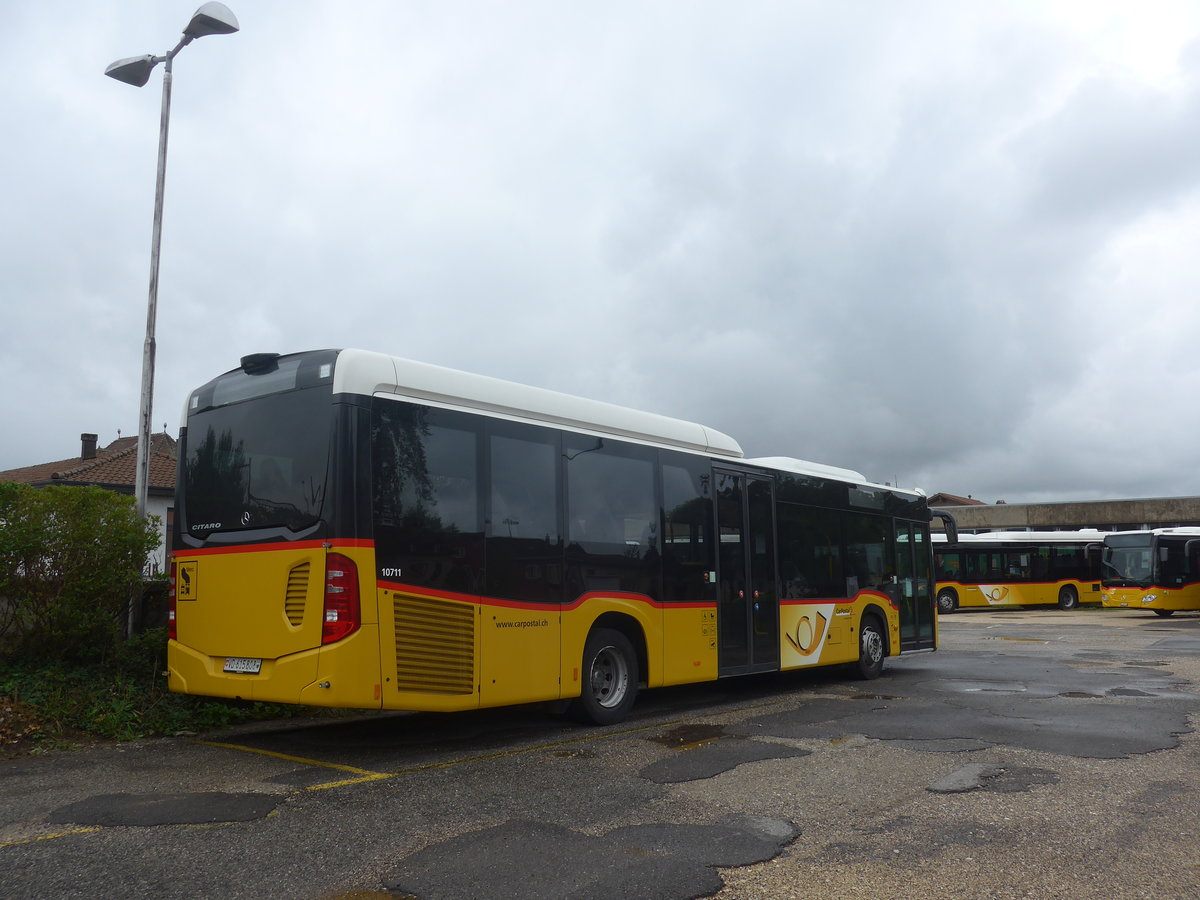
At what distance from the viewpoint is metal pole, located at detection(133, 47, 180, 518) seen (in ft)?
35.9

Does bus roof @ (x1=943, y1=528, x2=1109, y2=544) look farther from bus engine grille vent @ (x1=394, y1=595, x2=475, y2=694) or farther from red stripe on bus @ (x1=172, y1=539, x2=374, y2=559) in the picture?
red stripe on bus @ (x1=172, y1=539, x2=374, y2=559)

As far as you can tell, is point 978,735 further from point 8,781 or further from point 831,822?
point 8,781

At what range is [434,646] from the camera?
7.86 metres

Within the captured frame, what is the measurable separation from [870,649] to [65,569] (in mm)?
10458

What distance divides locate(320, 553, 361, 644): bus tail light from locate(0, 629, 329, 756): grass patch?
2.88 m

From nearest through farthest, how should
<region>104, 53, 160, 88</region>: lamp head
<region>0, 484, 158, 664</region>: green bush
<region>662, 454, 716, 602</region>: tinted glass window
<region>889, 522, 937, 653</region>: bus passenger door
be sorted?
<region>0, 484, 158, 664</region>: green bush, <region>662, 454, 716, 602</region>: tinted glass window, <region>104, 53, 160, 88</region>: lamp head, <region>889, 522, 937, 653</region>: bus passenger door

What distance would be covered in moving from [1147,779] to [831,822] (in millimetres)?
2859

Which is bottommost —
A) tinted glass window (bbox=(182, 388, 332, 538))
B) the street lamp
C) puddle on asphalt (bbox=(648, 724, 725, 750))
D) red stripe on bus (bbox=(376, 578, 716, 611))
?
puddle on asphalt (bbox=(648, 724, 725, 750))

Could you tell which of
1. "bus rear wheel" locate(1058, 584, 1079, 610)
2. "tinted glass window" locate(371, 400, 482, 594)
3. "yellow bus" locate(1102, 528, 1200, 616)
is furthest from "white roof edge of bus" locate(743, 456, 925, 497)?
"bus rear wheel" locate(1058, 584, 1079, 610)

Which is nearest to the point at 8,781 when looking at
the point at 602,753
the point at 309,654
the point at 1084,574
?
the point at 309,654

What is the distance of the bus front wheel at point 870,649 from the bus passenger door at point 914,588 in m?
0.73

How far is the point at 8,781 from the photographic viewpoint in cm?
706

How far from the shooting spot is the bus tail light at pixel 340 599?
7.35 m

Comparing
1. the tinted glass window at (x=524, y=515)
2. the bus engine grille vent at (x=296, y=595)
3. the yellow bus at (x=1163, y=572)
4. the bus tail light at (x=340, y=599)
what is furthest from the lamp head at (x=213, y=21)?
the yellow bus at (x=1163, y=572)
